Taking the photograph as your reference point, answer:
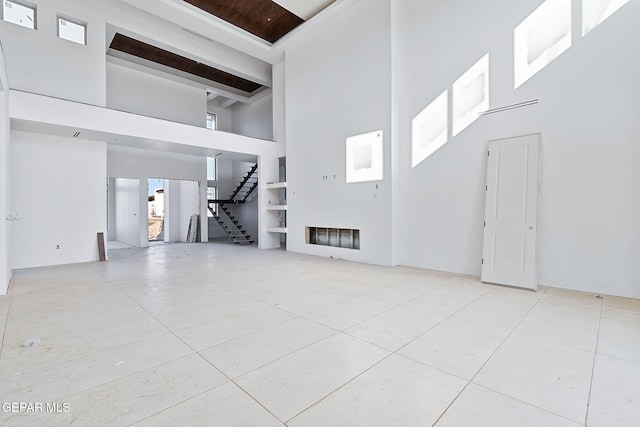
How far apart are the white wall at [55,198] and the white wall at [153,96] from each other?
3522mm

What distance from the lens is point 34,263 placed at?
6.81 meters

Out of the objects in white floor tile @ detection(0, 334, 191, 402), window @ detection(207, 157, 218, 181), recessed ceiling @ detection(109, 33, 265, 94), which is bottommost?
white floor tile @ detection(0, 334, 191, 402)

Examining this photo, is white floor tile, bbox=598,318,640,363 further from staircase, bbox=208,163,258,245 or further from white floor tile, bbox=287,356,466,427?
staircase, bbox=208,163,258,245

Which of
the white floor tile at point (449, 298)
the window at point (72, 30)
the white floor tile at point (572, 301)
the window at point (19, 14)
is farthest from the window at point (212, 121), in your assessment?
the white floor tile at point (572, 301)

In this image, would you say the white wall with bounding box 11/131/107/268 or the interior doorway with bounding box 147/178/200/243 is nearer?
the white wall with bounding box 11/131/107/268

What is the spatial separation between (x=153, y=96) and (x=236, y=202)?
507cm

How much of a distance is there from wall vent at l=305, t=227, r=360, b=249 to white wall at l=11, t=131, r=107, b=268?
548cm

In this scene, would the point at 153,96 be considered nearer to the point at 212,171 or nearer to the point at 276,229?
the point at 212,171

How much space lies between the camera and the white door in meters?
4.66

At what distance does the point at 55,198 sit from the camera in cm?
706

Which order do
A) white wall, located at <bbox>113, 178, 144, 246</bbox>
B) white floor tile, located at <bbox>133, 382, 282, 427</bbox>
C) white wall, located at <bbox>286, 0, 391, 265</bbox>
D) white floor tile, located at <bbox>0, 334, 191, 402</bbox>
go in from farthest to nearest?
white wall, located at <bbox>113, 178, 144, 246</bbox>, white wall, located at <bbox>286, 0, 391, 265</bbox>, white floor tile, located at <bbox>0, 334, 191, 402</bbox>, white floor tile, located at <bbox>133, 382, 282, 427</bbox>

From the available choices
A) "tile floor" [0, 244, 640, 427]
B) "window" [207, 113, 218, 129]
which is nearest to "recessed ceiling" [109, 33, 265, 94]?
"window" [207, 113, 218, 129]

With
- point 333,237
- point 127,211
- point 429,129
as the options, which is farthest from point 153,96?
point 429,129

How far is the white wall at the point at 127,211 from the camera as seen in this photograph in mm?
10938
